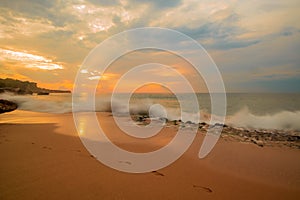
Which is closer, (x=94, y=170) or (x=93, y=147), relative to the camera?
(x=94, y=170)

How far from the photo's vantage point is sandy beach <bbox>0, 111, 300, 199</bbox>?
8.40 ft

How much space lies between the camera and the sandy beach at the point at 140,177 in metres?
2.56

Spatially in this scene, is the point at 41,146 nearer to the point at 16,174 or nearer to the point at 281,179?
the point at 16,174

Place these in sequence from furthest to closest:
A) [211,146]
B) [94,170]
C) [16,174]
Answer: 1. [211,146]
2. [94,170]
3. [16,174]

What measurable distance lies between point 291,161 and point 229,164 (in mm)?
1758

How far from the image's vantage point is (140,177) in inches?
124

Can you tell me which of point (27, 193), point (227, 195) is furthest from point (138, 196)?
point (27, 193)

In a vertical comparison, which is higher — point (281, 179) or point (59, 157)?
point (281, 179)

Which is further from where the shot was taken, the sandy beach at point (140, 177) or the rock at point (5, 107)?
the rock at point (5, 107)

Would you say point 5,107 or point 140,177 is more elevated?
point 140,177

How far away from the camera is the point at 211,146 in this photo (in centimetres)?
559

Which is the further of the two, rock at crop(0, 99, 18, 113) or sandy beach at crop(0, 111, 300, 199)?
rock at crop(0, 99, 18, 113)

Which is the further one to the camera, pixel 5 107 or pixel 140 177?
pixel 5 107

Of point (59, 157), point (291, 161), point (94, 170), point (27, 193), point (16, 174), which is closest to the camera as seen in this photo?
point (27, 193)
